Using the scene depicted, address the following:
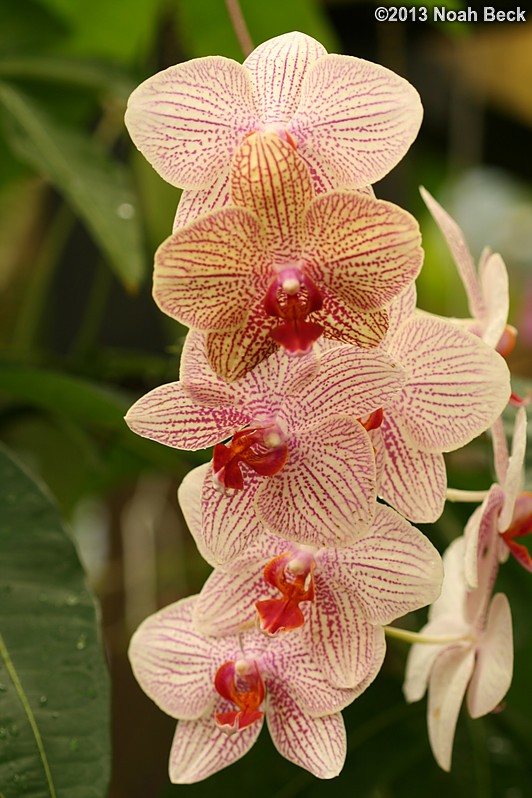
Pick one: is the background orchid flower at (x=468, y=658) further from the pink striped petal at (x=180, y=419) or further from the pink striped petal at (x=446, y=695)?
the pink striped petal at (x=180, y=419)

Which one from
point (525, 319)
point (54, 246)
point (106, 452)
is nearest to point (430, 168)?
point (525, 319)

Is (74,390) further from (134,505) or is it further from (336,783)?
(134,505)

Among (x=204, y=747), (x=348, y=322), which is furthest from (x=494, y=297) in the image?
(x=204, y=747)

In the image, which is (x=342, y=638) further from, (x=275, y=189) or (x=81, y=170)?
(x=81, y=170)

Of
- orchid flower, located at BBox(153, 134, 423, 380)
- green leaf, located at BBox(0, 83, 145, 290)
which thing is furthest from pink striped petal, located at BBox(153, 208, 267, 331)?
green leaf, located at BBox(0, 83, 145, 290)

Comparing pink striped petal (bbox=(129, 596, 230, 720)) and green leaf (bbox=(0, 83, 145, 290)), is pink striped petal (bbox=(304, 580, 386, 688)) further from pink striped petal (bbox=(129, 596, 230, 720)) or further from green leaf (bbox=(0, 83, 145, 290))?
green leaf (bbox=(0, 83, 145, 290))

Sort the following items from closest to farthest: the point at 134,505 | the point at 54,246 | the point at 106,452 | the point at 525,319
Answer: the point at 106,452
the point at 54,246
the point at 134,505
the point at 525,319

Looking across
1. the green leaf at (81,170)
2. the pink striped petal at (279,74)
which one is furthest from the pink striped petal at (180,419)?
the green leaf at (81,170)

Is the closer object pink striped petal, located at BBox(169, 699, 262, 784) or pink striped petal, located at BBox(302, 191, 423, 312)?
pink striped petal, located at BBox(302, 191, 423, 312)
